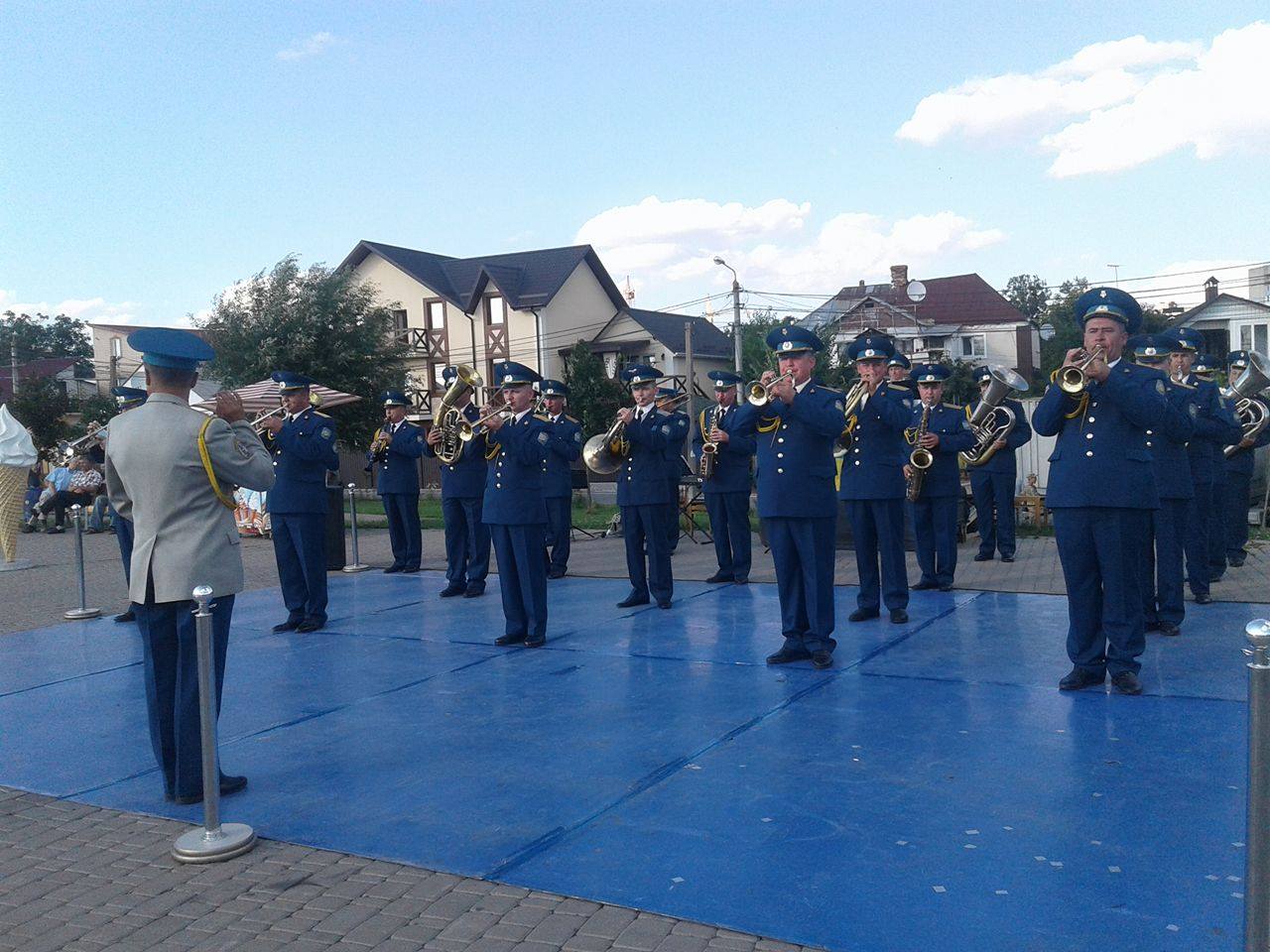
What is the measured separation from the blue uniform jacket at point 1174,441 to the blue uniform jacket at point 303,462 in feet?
20.6

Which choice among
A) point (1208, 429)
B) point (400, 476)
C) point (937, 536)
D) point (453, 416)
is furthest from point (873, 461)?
point (400, 476)

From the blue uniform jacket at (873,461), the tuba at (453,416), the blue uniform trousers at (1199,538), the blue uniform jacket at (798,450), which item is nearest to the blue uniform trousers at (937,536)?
the blue uniform jacket at (873,461)

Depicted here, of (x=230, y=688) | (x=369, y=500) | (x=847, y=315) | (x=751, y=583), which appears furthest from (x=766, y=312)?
(x=230, y=688)

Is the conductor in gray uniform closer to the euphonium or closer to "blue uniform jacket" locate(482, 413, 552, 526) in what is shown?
"blue uniform jacket" locate(482, 413, 552, 526)

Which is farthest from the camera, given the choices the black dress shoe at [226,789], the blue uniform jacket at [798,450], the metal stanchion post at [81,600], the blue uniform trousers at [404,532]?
the blue uniform trousers at [404,532]

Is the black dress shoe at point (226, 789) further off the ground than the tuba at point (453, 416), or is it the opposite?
the tuba at point (453, 416)

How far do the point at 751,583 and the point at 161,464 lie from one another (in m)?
6.99

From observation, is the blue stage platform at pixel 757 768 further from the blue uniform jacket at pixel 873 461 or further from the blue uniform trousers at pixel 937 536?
the blue uniform trousers at pixel 937 536

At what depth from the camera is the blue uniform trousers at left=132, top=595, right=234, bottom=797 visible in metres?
4.95

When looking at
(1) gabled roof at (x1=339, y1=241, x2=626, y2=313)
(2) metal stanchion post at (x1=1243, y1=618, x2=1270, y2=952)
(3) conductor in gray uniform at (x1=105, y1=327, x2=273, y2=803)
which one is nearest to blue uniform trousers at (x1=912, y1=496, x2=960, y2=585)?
(3) conductor in gray uniform at (x1=105, y1=327, x2=273, y2=803)

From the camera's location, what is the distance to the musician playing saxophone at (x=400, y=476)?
12430 mm

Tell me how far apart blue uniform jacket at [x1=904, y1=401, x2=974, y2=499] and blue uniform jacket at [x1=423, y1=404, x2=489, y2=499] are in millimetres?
4324

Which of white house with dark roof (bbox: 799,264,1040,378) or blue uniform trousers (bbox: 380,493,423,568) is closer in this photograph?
blue uniform trousers (bbox: 380,493,423,568)

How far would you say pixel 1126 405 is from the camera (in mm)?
5824
